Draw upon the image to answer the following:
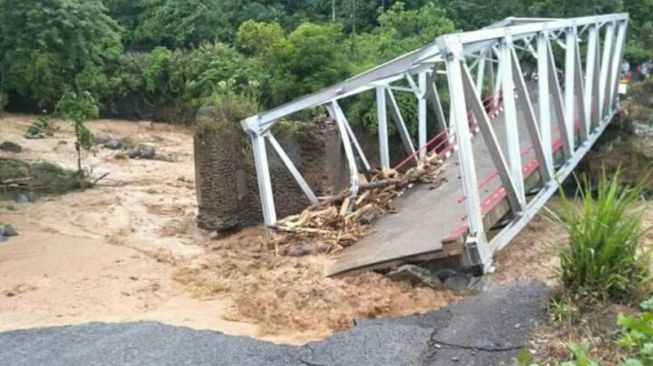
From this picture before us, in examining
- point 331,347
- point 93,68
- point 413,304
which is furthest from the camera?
point 93,68

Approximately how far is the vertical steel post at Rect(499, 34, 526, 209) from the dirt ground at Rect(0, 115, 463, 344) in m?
1.82

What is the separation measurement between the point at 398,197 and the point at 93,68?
871 cm

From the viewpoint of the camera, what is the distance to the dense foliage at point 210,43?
13.8m

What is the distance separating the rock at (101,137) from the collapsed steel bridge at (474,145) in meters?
11.8

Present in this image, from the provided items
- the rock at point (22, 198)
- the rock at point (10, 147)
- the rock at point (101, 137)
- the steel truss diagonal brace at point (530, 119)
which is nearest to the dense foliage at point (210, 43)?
the rock at point (101, 137)

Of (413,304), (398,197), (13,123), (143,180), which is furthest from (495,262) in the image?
(13,123)

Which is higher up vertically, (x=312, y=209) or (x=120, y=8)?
(x=120, y=8)

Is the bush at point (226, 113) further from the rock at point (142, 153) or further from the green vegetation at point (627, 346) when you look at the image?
the rock at point (142, 153)

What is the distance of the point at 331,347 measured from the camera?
5.43m

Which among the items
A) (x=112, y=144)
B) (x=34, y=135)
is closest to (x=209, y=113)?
(x=112, y=144)

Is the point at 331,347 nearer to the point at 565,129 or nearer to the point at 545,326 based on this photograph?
the point at 545,326

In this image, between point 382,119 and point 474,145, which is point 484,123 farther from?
point 474,145

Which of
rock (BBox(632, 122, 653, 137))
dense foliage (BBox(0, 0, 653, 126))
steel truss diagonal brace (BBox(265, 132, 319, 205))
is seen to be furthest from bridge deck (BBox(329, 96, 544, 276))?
dense foliage (BBox(0, 0, 653, 126))

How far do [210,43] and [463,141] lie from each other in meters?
20.9
